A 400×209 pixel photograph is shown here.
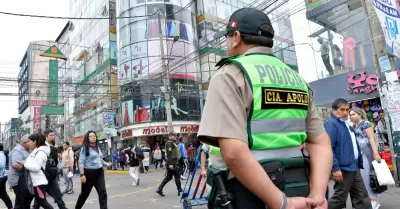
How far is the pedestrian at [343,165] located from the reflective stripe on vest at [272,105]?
2710 mm

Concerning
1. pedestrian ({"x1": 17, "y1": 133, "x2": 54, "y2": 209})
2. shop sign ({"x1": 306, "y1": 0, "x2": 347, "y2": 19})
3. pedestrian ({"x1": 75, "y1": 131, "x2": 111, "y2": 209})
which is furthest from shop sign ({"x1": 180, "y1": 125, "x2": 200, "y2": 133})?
pedestrian ({"x1": 17, "y1": 133, "x2": 54, "y2": 209})

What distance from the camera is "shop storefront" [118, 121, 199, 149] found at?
83.1 ft

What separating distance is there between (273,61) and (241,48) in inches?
→ 6.9

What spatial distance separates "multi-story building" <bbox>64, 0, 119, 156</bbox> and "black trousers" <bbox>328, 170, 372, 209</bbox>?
22584 millimetres

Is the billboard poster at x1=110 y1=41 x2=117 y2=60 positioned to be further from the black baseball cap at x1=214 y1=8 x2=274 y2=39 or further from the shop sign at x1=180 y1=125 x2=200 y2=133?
the black baseball cap at x1=214 y1=8 x2=274 y2=39

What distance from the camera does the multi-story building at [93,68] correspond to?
31.7 m

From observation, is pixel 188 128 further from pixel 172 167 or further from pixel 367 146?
pixel 367 146

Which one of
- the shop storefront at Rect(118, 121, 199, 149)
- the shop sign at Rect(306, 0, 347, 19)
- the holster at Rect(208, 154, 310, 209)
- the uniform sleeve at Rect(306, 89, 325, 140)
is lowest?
the holster at Rect(208, 154, 310, 209)

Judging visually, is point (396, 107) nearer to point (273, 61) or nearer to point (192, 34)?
point (273, 61)

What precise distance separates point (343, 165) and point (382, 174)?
1.03 m

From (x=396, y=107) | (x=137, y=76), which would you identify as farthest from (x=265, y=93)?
(x=137, y=76)

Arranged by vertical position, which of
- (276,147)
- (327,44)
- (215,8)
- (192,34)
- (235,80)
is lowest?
(276,147)

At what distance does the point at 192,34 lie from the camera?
1126 inches

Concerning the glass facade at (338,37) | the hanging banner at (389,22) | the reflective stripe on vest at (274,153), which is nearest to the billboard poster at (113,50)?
the glass facade at (338,37)
